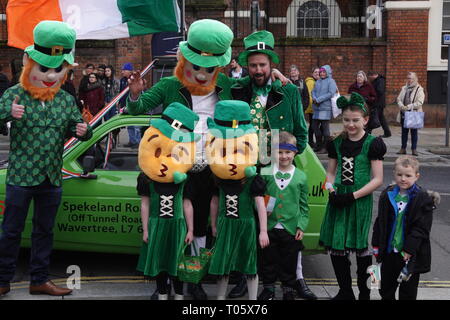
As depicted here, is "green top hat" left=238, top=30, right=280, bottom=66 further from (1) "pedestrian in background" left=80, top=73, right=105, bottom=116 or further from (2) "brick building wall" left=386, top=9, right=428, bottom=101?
(2) "brick building wall" left=386, top=9, right=428, bottom=101

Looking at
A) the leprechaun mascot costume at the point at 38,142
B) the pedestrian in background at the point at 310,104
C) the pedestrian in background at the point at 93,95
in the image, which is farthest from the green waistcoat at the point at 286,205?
the pedestrian in background at the point at 93,95

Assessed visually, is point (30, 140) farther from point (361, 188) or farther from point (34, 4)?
point (361, 188)

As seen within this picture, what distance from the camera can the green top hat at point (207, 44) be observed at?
4758 mm

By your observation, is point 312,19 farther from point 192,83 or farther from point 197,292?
point 197,292

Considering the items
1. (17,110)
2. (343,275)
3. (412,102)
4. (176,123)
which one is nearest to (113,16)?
(17,110)

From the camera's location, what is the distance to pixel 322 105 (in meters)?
13.9

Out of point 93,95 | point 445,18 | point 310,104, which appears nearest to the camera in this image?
point 93,95

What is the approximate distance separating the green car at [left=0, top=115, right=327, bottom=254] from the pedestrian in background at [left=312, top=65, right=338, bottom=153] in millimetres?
8321

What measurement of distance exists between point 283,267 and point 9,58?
16103 millimetres

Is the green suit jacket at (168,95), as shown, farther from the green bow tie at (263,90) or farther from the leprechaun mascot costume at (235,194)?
the leprechaun mascot costume at (235,194)

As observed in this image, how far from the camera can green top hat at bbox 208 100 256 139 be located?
460cm

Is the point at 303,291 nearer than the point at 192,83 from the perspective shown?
No

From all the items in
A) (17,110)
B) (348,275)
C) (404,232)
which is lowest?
(348,275)

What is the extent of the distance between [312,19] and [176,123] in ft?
68.1
